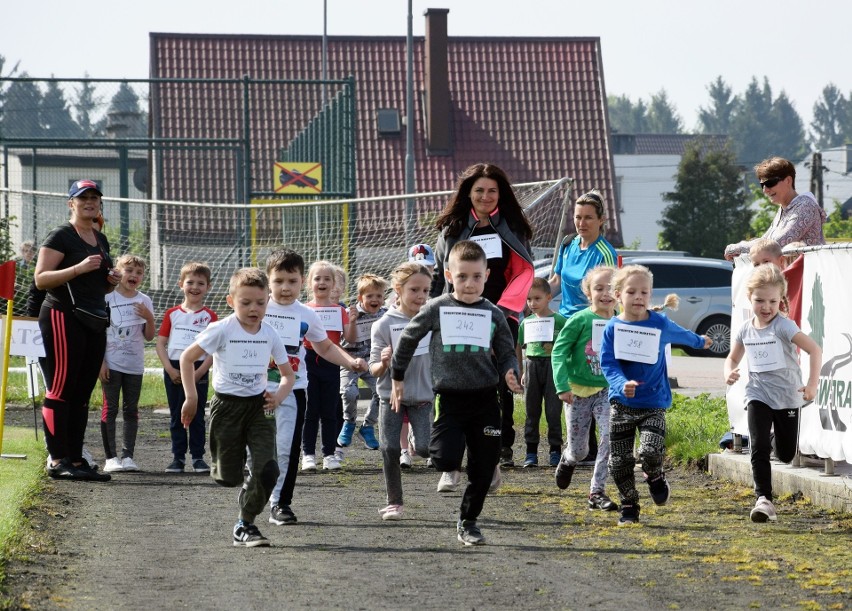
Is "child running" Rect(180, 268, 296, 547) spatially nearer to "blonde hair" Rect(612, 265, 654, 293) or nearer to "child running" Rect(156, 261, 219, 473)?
"blonde hair" Rect(612, 265, 654, 293)

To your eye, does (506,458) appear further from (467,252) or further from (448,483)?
(467,252)

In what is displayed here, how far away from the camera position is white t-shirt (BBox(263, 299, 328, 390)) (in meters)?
8.57

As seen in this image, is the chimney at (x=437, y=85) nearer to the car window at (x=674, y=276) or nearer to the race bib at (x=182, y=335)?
the car window at (x=674, y=276)

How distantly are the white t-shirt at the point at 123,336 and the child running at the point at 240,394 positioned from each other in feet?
12.3

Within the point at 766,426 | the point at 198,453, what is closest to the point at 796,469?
the point at 766,426

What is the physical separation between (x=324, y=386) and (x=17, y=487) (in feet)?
8.59

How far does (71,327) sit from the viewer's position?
10.3m

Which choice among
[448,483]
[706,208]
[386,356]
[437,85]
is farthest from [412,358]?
[706,208]

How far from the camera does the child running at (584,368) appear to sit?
9.08 m

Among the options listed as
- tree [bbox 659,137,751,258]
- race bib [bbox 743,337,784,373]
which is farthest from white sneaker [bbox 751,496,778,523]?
tree [bbox 659,137,751,258]

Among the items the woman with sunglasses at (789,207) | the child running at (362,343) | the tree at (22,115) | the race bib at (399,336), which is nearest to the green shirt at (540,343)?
the child running at (362,343)

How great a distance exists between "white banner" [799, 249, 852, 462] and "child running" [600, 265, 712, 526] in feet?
3.67

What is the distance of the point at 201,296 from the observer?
36.3 feet

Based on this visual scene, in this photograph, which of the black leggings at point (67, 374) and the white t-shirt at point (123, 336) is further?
the white t-shirt at point (123, 336)
